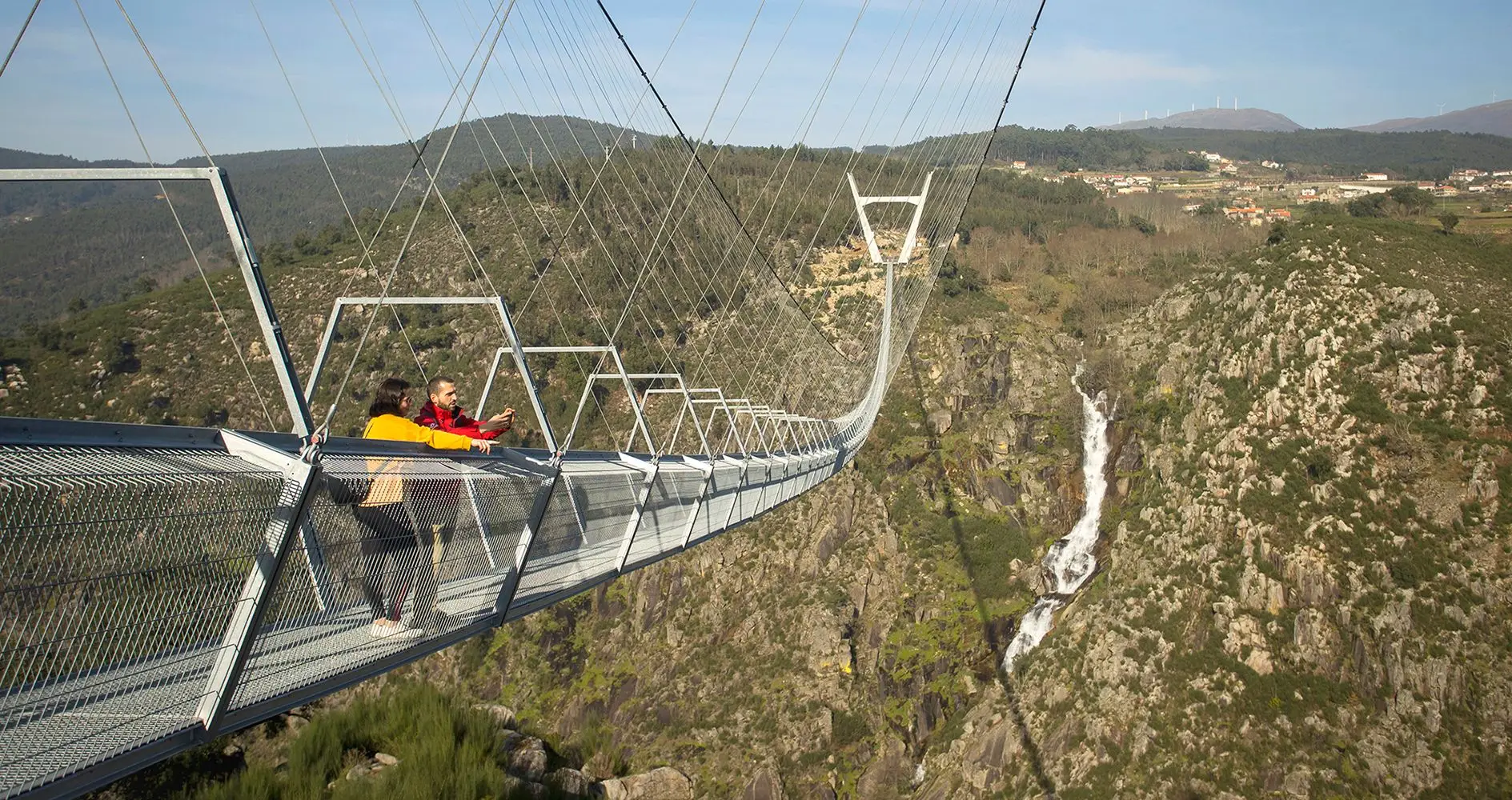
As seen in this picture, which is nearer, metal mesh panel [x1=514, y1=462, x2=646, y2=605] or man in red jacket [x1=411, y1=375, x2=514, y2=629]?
man in red jacket [x1=411, y1=375, x2=514, y2=629]

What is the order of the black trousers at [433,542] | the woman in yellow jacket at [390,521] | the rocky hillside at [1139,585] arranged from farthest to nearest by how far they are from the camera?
the rocky hillside at [1139,585]
the black trousers at [433,542]
the woman in yellow jacket at [390,521]

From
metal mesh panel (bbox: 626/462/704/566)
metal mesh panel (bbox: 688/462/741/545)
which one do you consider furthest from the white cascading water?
metal mesh panel (bbox: 626/462/704/566)

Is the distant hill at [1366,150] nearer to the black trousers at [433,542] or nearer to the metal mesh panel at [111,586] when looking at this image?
the black trousers at [433,542]

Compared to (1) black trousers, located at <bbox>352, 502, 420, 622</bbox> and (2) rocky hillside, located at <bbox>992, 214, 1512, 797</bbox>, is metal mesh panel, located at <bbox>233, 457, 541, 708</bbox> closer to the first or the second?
(1) black trousers, located at <bbox>352, 502, 420, 622</bbox>

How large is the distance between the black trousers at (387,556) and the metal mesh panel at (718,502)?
153 inches

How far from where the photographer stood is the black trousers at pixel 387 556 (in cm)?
375

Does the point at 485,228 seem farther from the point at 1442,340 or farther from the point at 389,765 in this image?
the point at 389,765

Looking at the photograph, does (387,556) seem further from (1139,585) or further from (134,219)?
(134,219)

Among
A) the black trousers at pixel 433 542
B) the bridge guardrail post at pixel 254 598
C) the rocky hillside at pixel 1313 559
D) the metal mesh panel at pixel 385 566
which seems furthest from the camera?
the rocky hillside at pixel 1313 559

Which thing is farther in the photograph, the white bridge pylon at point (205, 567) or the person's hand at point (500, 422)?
the person's hand at point (500, 422)

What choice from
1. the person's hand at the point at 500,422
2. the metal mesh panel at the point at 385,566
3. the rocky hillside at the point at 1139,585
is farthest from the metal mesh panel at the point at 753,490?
the rocky hillside at the point at 1139,585

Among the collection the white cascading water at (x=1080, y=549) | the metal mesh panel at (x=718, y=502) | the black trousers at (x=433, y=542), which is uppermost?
the black trousers at (x=433, y=542)

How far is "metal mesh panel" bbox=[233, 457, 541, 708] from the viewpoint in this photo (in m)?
3.42

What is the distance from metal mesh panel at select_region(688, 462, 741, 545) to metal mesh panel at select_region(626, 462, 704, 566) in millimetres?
134
